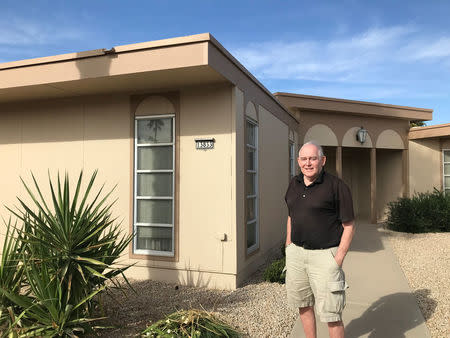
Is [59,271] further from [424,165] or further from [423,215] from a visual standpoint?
[424,165]

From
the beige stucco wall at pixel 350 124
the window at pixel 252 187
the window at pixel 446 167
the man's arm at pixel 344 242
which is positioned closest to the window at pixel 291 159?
the beige stucco wall at pixel 350 124

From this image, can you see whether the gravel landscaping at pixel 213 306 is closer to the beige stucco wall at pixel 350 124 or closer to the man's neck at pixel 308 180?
the man's neck at pixel 308 180

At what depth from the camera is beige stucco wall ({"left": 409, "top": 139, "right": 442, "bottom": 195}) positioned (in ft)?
38.7

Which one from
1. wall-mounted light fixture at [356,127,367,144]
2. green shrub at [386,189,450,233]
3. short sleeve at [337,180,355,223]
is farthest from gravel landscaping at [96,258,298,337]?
wall-mounted light fixture at [356,127,367,144]

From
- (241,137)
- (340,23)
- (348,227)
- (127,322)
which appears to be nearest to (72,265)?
(127,322)

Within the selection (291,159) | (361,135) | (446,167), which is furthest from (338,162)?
(446,167)

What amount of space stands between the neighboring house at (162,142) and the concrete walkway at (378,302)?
1.55m

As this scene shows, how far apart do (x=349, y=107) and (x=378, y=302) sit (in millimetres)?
7743

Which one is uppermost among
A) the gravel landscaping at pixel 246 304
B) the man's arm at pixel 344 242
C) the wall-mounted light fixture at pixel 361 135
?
the wall-mounted light fixture at pixel 361 135

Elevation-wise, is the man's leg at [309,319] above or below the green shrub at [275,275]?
above

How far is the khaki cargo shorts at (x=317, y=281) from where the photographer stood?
249cm

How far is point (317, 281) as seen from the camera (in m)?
2.57

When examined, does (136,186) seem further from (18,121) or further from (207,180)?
(18,121)

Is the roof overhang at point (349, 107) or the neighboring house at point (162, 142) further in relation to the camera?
the roof overhang at point (349, 107)
